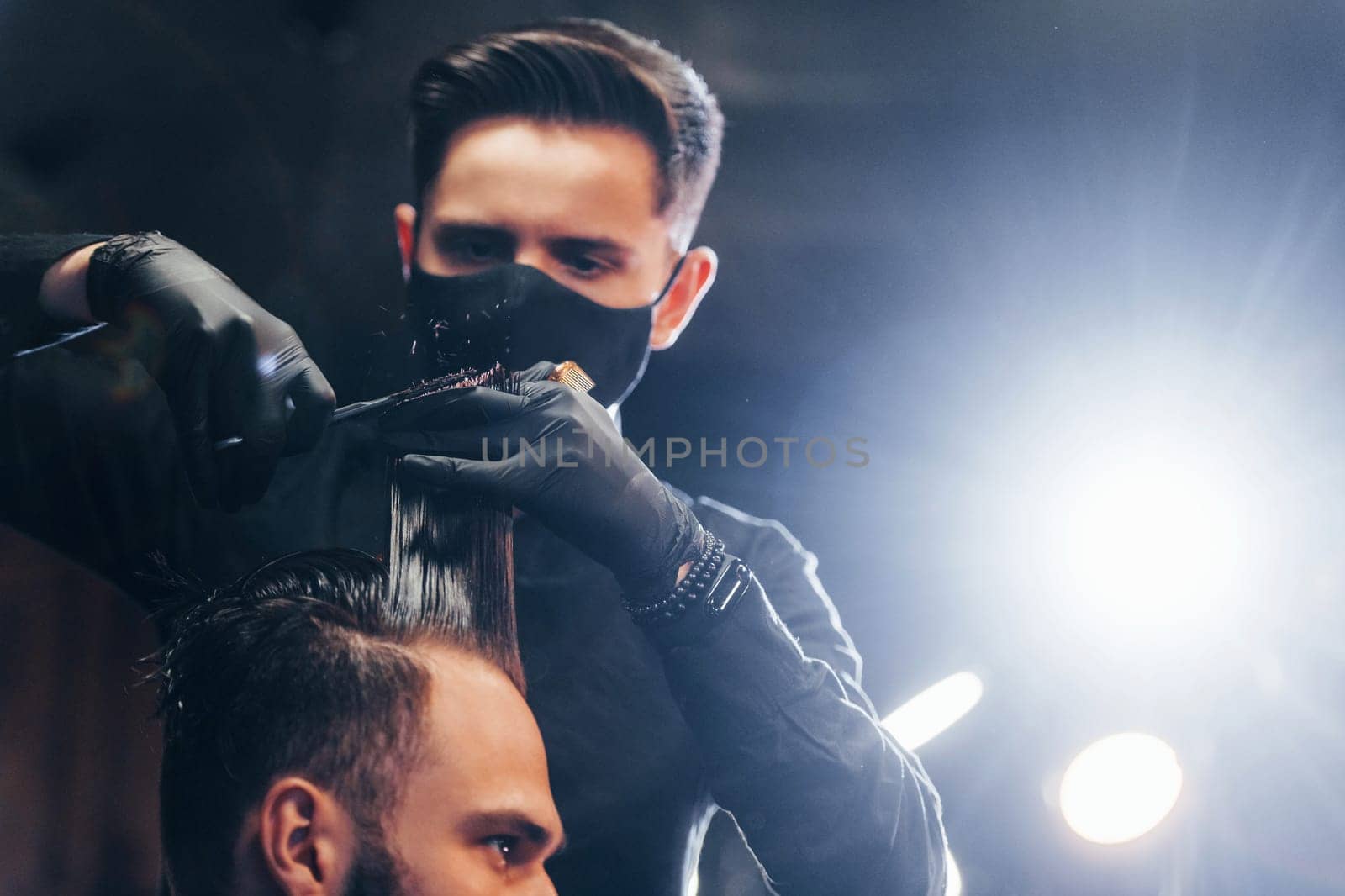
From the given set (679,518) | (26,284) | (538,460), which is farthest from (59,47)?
(679,518)

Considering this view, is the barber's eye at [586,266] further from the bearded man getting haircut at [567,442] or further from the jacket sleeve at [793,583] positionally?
the jacket sleeve at [793,583]

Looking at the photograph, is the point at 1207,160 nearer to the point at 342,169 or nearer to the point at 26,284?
the point at 342,169

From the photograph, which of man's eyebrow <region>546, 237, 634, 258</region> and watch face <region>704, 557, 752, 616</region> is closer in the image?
watch face <region>704, 557, 752, 616</region>

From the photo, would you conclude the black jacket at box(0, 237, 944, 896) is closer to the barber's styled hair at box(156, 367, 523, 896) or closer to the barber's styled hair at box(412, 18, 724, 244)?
the barber's styled hair at box(156, 367, 523, 896)

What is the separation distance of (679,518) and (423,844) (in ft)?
1.96

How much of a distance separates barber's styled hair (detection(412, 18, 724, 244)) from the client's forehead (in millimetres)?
870

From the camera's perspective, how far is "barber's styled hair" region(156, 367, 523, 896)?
1.40 metres

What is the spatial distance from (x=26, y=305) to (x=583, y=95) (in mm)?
1043

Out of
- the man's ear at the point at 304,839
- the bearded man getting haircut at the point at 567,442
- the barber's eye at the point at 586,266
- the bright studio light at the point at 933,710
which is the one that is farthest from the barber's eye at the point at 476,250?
the bright studio light at the point at 933,710

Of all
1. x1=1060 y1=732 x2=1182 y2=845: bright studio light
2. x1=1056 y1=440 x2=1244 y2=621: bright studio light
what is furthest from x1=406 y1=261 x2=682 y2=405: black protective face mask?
x1=1060 y1=732 x2=1182 y2=845: bright studio light

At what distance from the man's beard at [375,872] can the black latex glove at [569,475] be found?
1.65 ft

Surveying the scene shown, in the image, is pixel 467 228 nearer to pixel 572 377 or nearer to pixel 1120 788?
pixel 572 377

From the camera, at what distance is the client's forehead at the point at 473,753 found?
140 cm

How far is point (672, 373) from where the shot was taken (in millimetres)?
1808
